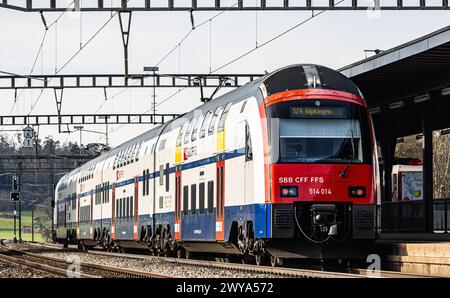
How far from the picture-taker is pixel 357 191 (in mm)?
21156

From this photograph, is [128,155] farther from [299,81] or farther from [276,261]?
[299,81]

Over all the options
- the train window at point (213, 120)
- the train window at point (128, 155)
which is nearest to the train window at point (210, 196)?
the train window at point (213, 120)

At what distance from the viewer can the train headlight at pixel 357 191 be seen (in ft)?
69.1

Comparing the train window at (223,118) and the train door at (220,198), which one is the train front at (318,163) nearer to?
the train window at (223,118)

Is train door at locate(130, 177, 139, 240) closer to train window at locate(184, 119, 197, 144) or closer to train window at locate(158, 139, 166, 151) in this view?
train window at locate(158, 139, 166, 151)

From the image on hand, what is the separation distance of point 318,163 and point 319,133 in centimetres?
62

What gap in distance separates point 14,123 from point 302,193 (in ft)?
131

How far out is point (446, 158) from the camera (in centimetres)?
9625

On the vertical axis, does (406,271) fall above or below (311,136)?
below

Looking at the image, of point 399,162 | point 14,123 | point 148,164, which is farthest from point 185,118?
point 14,123

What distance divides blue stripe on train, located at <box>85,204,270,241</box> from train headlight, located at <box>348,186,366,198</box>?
1.71 m

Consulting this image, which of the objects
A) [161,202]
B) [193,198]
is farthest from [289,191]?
[161,202]
